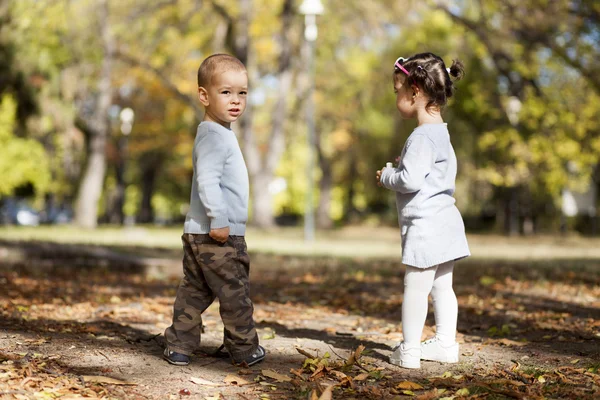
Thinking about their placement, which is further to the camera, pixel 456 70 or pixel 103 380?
pixel 456 70

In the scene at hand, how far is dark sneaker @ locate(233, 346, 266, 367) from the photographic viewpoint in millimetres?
4426

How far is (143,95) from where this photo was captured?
38.3 meters

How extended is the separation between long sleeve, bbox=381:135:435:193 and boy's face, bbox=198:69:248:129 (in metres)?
0.93

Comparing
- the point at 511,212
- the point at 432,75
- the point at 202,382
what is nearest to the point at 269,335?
the point at 202,382

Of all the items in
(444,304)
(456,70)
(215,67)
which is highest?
(456,70)

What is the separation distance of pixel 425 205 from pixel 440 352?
0.87 m

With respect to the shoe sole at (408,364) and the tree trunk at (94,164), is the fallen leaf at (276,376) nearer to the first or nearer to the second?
the shoe sole at (408,364)

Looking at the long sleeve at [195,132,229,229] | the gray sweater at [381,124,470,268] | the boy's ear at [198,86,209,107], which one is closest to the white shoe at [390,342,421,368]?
the gray sweater at [381,124,470,268]

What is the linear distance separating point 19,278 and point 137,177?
5181 cm

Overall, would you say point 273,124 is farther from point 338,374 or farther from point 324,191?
point 338,374

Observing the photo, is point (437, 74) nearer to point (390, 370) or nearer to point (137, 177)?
point (390, 370)

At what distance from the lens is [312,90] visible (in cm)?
2342


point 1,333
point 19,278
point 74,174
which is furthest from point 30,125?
point 1,333

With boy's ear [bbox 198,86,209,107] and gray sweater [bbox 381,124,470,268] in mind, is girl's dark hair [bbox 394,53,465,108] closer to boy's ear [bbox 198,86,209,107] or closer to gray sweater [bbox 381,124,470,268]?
gray sweater [bbox 381,124,470,268]
